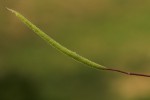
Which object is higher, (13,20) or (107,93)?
(13,20)

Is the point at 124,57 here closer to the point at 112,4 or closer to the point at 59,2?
the point at 112,4

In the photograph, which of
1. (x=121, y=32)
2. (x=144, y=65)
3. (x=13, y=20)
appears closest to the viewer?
(x=144, y=65)

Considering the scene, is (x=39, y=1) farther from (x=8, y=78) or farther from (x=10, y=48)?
(x=8, y=78)

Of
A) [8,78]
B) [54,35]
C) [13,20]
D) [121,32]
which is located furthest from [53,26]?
[8,78]

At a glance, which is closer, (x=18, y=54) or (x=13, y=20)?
(x=18, y=54)

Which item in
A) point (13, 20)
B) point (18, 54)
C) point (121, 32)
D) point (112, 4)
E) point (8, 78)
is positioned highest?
point (112, 4)

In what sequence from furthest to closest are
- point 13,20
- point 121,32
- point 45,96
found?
point 13,20
point 121,32
point 45,96

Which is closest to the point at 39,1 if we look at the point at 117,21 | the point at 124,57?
the point at 117,21
